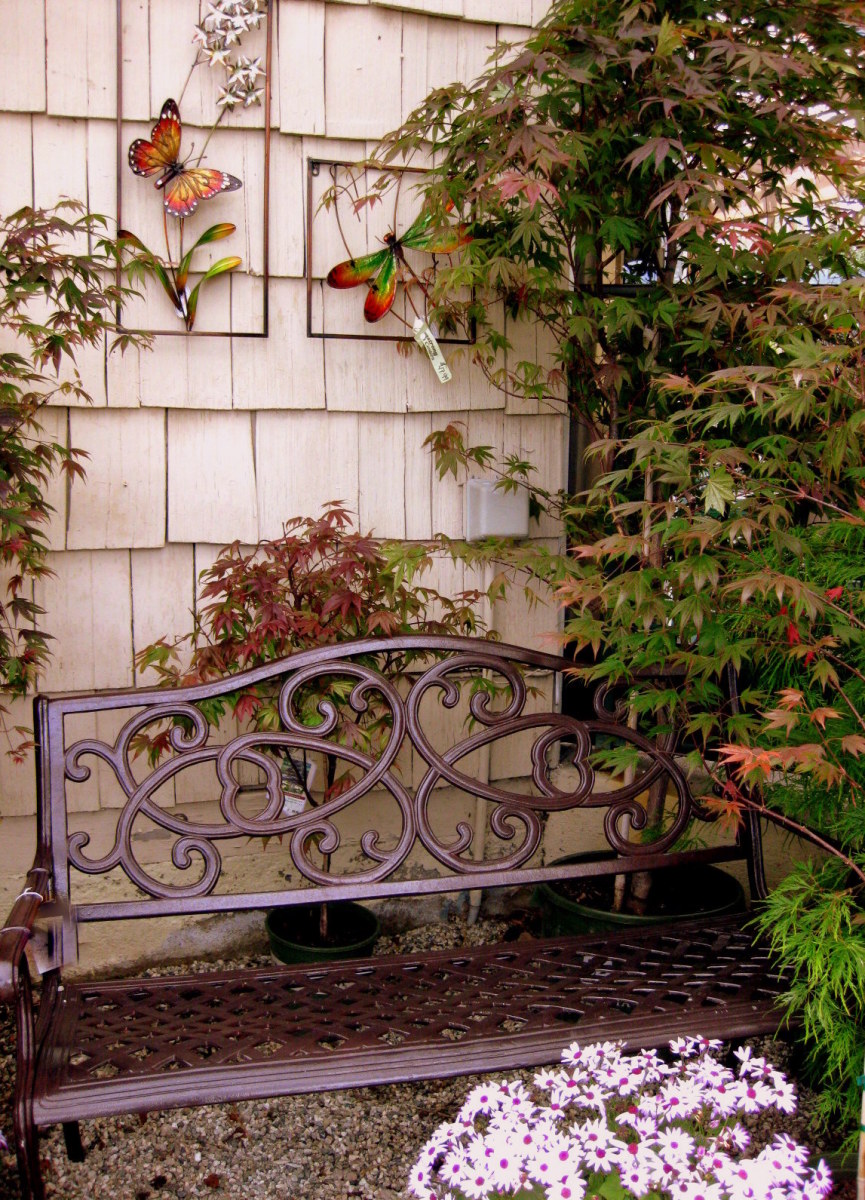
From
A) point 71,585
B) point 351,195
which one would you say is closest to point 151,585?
point 71,585

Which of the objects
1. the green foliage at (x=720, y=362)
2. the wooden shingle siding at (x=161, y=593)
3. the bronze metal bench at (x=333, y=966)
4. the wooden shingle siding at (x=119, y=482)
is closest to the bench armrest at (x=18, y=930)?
the bronze metal bench at (x=333, y=966)

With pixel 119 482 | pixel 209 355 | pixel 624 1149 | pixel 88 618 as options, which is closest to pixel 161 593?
pixel 88 618

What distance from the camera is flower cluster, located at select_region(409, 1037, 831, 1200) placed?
1400mm

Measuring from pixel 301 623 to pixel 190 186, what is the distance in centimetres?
115

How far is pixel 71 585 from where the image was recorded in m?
2.77

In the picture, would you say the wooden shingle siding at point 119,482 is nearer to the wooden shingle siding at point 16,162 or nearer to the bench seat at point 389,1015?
the wooden shingle siding at point 16,162

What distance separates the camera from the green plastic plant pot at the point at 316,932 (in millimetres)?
2684

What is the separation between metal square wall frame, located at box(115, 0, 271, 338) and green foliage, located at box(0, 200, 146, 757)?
0.10m

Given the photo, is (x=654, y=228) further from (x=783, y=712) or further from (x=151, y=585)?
(x=151, y=585)

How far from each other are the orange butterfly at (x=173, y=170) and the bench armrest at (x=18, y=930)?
1653 mm

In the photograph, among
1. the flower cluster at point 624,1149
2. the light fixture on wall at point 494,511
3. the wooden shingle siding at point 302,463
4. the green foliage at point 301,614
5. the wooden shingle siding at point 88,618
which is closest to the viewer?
the flower cluster at point 624,1149

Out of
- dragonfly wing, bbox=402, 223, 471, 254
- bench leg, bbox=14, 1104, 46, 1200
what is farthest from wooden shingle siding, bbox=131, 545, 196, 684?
bench leg, bbox=14, 1104, 46, 1200

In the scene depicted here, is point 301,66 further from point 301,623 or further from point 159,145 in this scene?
point 301,623

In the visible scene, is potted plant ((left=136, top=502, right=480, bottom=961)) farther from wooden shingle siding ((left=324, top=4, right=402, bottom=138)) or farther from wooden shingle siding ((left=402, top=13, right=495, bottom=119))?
wooden shingle siding ((left=402, top=13, right=495, bottom=119))
